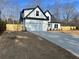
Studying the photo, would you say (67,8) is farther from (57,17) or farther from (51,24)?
(51,24)

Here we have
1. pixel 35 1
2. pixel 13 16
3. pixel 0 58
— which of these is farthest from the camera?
pixel 13 16

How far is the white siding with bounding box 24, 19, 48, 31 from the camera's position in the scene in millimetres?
39094

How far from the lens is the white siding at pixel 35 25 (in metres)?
39.1

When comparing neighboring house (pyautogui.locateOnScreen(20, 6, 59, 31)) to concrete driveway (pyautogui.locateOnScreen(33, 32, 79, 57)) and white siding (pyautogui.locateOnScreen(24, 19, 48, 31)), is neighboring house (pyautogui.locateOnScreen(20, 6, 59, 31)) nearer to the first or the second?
white siding (pyautogui.locateOnScreen(24, 19, 48, 31))

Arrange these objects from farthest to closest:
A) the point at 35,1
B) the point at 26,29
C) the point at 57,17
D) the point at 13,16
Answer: the point at 57,17, the point at 13,16, the point at 35,1, the point at 26,29

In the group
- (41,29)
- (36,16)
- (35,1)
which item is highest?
(35,1)

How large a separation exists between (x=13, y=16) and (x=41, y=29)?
89.4ft

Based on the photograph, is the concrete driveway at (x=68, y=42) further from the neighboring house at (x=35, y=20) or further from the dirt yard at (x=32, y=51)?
the neighboring house at (x=35, y=20)

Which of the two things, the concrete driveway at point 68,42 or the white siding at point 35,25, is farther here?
the white siding at point 35,25

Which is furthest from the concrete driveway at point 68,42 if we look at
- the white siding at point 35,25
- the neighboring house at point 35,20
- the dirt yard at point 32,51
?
the neighboring house at point 35,20

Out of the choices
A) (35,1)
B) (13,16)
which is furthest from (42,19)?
(13,16)

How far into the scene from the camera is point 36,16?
40500 millimetres

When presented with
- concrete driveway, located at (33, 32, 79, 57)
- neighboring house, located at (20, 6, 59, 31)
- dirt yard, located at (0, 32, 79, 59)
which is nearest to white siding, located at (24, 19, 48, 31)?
neighboring house, located at (20, 6, 59, 31)

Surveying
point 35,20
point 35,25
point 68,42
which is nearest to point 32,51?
point 68,42
